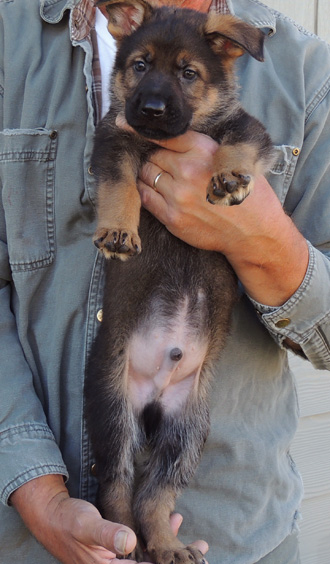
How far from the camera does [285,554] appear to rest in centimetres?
250

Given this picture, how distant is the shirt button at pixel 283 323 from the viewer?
2355 millimetres

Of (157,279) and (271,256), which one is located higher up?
(271,256)

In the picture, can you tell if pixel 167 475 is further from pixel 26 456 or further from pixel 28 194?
pixel 28 194

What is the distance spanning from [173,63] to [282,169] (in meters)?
0.58

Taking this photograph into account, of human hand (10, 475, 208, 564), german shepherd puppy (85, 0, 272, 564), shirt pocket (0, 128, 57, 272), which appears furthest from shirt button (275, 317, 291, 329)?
shirt pocket (0, 128, 57, 272)

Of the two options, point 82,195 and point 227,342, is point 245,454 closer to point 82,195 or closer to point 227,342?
point 227,342

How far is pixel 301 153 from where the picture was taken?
2562 mm

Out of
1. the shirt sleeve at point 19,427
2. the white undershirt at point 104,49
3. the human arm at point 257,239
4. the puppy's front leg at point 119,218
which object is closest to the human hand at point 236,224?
the human arm at point 257,239

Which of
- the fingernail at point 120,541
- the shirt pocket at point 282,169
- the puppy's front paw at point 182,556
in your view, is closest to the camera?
the fingernail at point 120,541

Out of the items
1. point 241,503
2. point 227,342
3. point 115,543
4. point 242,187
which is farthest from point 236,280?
point 115,543

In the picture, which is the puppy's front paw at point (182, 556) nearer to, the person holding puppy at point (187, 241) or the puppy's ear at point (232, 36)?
the person holding puppy at point (187, 241)

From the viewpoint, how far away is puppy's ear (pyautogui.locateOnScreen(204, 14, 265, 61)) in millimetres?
2273

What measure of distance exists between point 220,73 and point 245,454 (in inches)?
58.6

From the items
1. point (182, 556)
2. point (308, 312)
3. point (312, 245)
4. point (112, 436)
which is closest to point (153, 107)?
point (312, 245)
